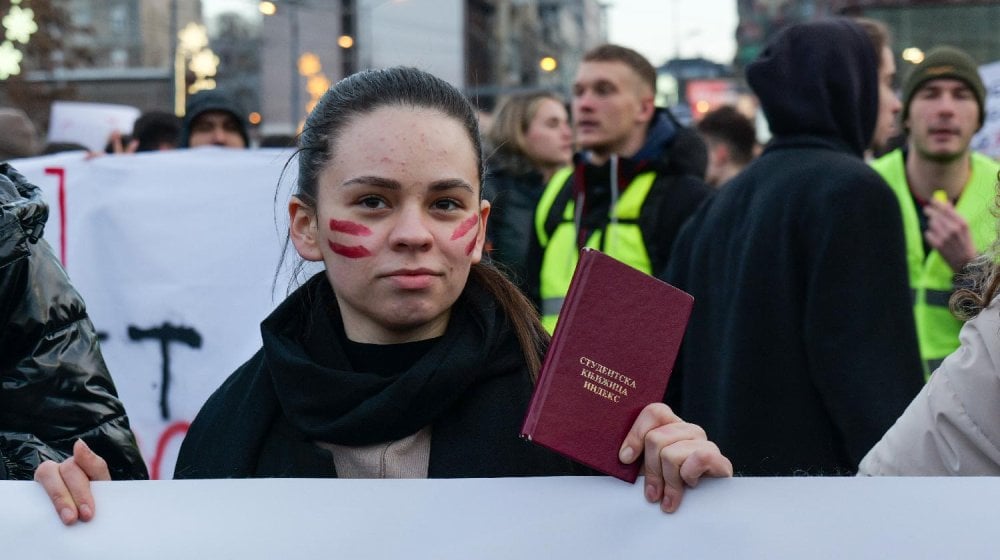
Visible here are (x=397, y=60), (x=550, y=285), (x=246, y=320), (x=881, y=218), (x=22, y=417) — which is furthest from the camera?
(x=397, y=60)

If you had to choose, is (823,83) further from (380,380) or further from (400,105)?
(380,380)

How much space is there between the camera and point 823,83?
366cm

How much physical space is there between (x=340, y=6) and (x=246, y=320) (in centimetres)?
5029

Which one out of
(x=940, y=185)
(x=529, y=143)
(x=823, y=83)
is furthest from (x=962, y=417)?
(x=529, y=143)

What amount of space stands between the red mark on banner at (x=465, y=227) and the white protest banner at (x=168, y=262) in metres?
2.17

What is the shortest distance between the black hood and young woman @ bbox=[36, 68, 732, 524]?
1.70 metres

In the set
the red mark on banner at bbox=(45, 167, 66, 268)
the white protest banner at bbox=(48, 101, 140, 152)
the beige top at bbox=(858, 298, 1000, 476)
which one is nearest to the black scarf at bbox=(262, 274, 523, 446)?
the beige top at bbox=(858, 298, 1000, 476)

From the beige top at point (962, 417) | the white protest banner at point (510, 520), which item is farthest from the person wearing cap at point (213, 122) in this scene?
the beige top at point (962, 417)

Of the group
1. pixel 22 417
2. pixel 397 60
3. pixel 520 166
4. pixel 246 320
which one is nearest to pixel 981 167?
pixel 520 166

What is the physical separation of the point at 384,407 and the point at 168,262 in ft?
8.80

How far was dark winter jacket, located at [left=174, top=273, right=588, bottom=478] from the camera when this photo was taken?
2.04 m

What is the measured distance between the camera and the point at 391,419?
201cm

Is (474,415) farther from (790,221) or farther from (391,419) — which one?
(790,221)

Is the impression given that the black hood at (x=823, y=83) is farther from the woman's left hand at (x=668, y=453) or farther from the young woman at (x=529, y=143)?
the young woman at (x=529, y=143)
